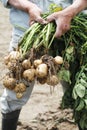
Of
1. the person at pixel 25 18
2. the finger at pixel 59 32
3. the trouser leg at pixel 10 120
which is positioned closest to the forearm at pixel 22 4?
the person at pixel 25 18

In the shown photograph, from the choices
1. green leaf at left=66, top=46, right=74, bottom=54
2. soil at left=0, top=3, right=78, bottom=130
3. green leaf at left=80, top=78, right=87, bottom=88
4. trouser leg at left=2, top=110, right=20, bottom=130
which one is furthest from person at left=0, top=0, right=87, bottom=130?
soil at left=0, top=3, right=78, bottom=130

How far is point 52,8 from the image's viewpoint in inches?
102

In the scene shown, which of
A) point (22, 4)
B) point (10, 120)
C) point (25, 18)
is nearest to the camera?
point (22, 4)

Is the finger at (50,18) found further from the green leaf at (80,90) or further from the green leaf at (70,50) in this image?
the green leaf at (80,90)

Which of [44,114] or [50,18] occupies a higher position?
[50,18]

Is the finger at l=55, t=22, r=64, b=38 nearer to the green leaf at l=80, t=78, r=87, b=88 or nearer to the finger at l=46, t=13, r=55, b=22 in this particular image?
the finger at l=46, t=13, r=55, b=22

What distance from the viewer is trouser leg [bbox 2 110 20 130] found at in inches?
123

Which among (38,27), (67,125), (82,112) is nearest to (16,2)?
(38,27)

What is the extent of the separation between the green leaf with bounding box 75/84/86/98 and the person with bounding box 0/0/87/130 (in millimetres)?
326

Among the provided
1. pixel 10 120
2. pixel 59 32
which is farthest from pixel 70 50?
pixel 10 120

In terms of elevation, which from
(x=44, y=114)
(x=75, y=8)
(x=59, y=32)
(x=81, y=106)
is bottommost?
(x=44, y=114)

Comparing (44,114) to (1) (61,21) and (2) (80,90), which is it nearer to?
(2) (80,90)

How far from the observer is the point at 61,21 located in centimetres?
246

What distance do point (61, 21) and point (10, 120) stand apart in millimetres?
1051
